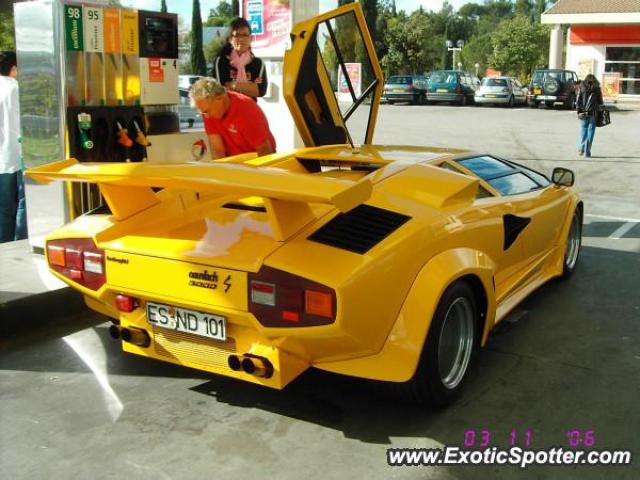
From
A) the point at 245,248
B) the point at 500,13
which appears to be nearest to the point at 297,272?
the point at 245,248

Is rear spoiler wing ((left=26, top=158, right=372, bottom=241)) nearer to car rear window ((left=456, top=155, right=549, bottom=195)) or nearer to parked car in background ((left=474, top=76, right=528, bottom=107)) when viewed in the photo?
car rear window ((left=456, top=155, right=549, bottom=195))

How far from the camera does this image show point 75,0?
5.58 meters

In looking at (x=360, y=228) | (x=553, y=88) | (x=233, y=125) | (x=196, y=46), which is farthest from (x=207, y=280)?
(x=196, y=46)

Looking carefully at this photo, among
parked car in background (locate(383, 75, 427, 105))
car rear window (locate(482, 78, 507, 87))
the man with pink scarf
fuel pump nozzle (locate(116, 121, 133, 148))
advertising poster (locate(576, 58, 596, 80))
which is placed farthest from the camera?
advertising poster (locate(576, 58, 596, 80))

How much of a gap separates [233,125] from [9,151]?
239 cm

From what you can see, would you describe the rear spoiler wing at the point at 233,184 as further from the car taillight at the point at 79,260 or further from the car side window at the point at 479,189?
the car side window at the point at 479,189

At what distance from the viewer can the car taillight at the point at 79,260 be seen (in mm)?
3605

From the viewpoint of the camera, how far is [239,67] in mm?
6477

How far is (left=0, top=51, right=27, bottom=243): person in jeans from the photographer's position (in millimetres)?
6387

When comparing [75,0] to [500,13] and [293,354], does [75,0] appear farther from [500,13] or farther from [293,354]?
[500,13]

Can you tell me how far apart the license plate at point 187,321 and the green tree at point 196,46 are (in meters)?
48.9

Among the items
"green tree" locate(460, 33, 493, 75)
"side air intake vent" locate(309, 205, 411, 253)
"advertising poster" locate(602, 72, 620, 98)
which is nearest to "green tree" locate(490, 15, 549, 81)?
"green tree" locate(460, 33, 493, 75)

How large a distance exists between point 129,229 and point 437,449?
1896 mm

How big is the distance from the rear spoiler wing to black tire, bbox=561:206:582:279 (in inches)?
128
